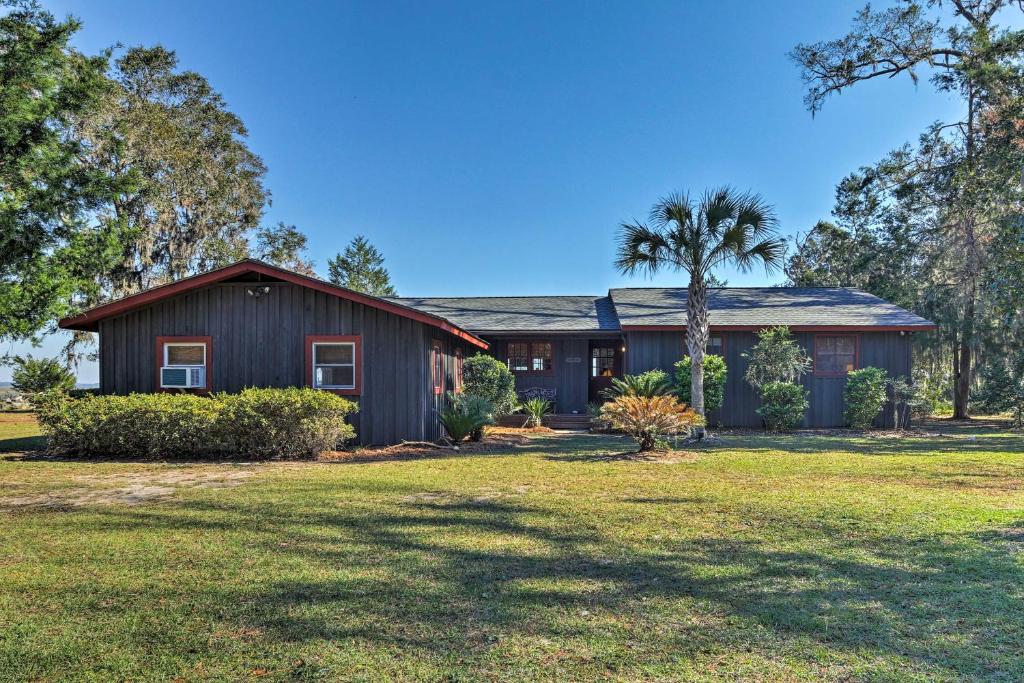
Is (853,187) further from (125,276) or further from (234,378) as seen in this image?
(125,276)

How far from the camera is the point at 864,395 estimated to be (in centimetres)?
1492

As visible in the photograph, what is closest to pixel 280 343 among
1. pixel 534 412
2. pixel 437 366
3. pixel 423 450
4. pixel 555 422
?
pixel 437 366

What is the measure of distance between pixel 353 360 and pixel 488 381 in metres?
3.64

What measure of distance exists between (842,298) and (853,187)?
711 centimetres

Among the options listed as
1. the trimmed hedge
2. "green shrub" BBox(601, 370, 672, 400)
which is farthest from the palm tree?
the trimmed hedge

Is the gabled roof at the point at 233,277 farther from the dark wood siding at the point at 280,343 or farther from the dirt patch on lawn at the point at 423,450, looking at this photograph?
the dirt patch on lawn at the point at 423,450

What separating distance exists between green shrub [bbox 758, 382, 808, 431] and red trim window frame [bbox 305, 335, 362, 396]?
9657mm

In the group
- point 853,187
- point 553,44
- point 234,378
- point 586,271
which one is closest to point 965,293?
point 853,187

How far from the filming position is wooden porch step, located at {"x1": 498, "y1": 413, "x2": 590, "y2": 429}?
16172 mm

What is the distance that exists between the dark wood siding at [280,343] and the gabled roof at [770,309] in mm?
6504

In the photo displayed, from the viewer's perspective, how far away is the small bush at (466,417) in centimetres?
1180

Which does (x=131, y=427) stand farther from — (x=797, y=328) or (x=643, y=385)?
(x=797, y=328)

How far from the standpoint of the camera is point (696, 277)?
12445mm

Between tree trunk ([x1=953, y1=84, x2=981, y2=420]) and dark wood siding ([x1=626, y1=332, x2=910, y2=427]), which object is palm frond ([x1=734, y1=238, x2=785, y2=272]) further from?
tree trunk ([x1=953, y1=84, x2=981, y2=420])
